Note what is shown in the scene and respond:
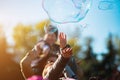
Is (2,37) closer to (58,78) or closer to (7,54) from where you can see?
(7,54)

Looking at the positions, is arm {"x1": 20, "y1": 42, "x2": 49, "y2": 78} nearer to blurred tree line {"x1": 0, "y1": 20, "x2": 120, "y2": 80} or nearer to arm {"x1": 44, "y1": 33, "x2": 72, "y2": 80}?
arm {"x1": 44, "y1": 33, "x2": 72, "y2": 80}

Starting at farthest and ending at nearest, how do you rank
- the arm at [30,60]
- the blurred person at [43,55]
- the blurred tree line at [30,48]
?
the blurred tree line at [30,48]
the arm at [30,60]
the blurred person at [43,55]

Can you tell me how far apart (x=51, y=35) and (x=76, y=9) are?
22.0 inches

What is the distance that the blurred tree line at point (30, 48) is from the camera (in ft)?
103

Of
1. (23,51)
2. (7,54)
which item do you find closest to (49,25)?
(7,54)

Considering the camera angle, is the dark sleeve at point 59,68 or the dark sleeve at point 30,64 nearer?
the dark sleeve at point 59,68

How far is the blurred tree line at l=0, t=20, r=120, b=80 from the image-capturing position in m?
31.3

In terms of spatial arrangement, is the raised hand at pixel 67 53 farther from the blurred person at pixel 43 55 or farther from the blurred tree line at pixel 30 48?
the blurred tree line at pixel 30 48

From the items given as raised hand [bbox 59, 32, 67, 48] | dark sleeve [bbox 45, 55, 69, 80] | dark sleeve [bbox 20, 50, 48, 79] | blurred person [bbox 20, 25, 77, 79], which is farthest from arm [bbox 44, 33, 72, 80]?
dark sleeve [bbox 20, 50, 48, 79]

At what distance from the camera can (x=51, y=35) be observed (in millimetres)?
6391

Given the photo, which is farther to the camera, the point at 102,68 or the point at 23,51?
the point at 23,51

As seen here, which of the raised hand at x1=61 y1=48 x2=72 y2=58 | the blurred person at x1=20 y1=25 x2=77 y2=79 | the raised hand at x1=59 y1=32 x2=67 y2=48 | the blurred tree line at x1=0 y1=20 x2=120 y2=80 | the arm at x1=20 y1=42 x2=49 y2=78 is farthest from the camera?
the blurred tree line at x1=0 y1=20 x2=120 y2=80

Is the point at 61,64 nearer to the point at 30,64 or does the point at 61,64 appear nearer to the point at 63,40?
the point at 63,40

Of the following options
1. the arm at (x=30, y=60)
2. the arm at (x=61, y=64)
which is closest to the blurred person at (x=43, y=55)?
the arm at (x=30, y=60)
